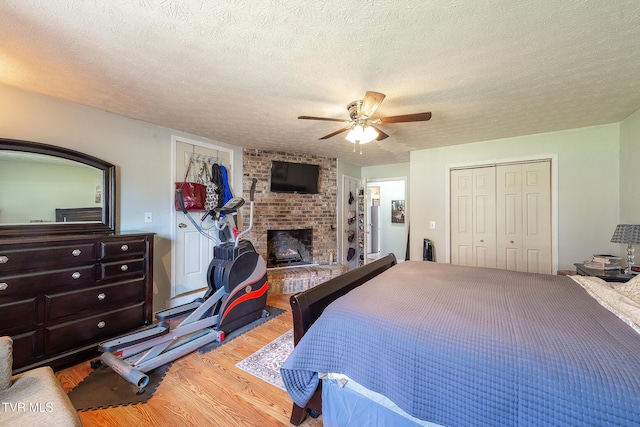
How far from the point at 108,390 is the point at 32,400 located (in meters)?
1.03

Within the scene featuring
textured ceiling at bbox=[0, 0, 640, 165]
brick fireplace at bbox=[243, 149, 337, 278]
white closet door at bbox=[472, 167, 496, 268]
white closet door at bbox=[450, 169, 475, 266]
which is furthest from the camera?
brick fireplace at bbox=[243, 149, 337, 278]

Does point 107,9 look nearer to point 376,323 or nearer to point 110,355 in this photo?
point 376,323

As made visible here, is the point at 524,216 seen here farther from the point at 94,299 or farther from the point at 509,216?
the point at 94,299

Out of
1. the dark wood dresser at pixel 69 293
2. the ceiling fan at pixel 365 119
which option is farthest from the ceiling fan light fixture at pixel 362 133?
the dark wood dresser at pixel 69 293

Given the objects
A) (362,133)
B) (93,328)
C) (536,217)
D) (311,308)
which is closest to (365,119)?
(362,133)

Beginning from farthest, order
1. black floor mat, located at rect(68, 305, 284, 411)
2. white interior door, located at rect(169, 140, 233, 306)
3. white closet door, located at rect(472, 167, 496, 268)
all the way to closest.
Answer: white closet door, located at rect(472, 167, 496, 268) → white interior door, located at rect(169, 140, 233, 306) → black floor mat, located at rect(68, 305, 284, 411)

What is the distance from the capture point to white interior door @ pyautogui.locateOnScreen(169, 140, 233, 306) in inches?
126

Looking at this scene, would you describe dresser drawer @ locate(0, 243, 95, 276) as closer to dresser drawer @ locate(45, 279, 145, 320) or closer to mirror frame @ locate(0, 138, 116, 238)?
dresser drawer @ locate(45, 279, 145, 320)

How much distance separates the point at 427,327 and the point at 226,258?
2198 mm

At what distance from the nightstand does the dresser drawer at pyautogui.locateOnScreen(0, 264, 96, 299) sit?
4.49 m

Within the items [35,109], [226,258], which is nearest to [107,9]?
[35,109]

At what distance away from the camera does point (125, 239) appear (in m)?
2.36

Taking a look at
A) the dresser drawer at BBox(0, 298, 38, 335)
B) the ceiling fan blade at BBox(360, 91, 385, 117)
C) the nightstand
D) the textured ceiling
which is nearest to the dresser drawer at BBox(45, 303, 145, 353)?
the dresser drawer at BBox(0, 298, 38, 335)

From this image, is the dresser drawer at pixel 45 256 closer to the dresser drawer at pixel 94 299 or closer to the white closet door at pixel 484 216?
the dresser drawer at pixel 94 299
